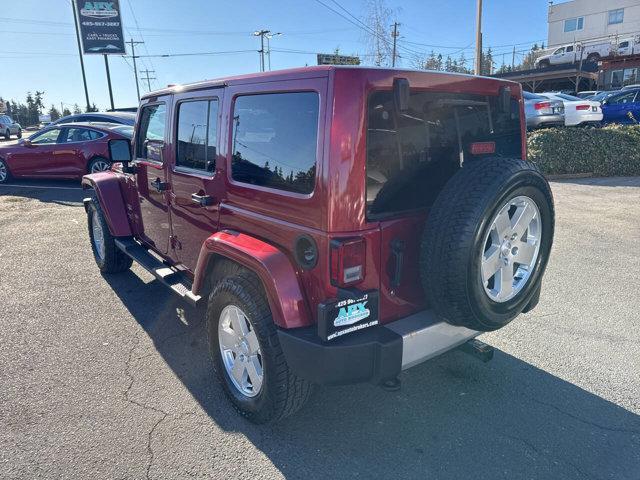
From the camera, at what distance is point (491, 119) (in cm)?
288

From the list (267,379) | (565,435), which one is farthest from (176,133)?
(565,435)

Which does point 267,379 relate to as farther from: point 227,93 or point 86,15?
point 86,15

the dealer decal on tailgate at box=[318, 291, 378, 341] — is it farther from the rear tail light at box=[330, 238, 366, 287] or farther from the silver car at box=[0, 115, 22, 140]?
the silver car at box=[0, 115, 22, 140]

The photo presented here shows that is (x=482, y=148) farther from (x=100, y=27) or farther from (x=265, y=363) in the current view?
(x=100, y=27)

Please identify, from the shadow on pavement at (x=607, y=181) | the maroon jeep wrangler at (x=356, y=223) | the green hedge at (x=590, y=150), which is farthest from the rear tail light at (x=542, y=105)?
the maroon jeep wrangler at (x=356, y=223)

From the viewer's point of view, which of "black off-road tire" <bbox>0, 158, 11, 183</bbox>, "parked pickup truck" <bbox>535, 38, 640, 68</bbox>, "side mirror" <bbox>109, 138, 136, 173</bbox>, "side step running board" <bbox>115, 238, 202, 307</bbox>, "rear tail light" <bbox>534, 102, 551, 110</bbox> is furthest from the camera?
"parked pickup truck" <bbox>535, 38, 640, 68</bbox>

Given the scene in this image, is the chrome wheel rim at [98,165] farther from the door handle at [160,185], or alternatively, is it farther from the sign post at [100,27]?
the sign post at [100,27]

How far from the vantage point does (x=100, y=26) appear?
30656 mm

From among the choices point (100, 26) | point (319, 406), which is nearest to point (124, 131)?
point (319, 406)

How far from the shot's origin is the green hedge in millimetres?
10641

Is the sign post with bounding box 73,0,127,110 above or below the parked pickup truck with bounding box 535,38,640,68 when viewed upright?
above

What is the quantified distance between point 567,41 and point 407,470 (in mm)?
61724

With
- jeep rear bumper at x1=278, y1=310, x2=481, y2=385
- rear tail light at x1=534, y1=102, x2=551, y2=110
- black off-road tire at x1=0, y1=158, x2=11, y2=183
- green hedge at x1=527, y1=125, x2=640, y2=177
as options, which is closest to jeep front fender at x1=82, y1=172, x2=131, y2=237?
jeep rear bumper at x1=278, y1=310, x2=481, y2=385

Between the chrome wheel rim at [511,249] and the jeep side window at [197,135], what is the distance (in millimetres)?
1770
